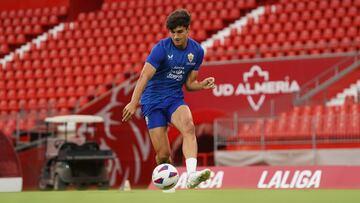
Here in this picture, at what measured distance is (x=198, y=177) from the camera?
962 cm

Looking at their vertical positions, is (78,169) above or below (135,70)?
below

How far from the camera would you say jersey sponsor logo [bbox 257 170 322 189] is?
51.7 ft

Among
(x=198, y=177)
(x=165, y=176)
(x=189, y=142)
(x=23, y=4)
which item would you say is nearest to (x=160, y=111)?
(x=189, y=142)

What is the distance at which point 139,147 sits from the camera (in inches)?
934

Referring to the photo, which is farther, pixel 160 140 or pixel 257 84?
pixel 257 84

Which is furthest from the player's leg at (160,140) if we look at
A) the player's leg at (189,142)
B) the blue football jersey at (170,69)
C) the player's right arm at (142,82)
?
the player's right arm at (142,82)

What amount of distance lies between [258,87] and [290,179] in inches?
291

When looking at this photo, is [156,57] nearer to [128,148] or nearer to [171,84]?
[171,84]

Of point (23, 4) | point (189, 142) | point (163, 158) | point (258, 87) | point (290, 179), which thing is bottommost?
point (290, 179)

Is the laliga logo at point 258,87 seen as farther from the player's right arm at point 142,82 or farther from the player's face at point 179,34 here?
the player's right arm at point 142,82

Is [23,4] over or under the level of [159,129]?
over

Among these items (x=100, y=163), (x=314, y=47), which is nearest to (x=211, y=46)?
(x=314, y=47)

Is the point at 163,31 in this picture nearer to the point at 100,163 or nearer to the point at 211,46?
the point at 211,46

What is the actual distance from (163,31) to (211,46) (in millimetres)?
2457
